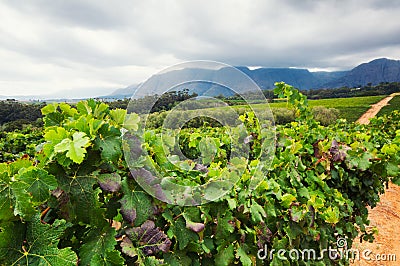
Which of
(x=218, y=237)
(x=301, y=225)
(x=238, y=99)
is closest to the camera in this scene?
(x=238, y=99)

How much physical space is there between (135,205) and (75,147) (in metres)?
0.38

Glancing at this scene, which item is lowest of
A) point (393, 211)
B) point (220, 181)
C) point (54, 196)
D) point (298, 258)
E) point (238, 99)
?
point (393, 211)

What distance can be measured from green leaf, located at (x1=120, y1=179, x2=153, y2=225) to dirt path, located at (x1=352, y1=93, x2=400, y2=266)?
154 inches

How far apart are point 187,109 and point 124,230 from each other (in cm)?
60

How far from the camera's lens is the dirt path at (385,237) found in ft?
15.4

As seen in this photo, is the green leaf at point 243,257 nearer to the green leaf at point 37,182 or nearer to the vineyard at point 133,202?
the vineyard at point 133,202

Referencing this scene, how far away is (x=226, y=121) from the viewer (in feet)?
4.77

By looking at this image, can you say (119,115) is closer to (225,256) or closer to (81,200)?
(81,200)

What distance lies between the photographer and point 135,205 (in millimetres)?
1245

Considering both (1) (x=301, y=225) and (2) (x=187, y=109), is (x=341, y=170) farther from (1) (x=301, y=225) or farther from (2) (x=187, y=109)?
(2) (x=187, y=109)

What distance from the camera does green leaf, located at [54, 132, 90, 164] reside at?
983mm

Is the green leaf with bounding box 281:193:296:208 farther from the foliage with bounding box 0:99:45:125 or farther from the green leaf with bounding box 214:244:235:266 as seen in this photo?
the foliage with bounding box 0:99:45:125

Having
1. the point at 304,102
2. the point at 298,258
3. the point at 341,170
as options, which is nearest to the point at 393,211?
the point at 304,102

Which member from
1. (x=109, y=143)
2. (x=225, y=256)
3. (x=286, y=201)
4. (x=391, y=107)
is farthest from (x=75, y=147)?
(x=391, y=107)
